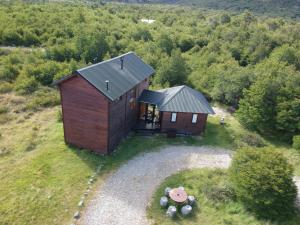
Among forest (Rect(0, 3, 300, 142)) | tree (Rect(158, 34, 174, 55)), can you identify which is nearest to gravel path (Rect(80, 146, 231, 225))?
forest (Rect(0, 3, 300, 142))

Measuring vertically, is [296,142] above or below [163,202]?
above

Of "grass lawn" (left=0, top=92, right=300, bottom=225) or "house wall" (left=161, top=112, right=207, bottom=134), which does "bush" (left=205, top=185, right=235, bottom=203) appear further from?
"house wall" (left=161, top=112, right=207, bottom=134)

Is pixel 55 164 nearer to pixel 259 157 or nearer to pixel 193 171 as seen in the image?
pixel 193 171

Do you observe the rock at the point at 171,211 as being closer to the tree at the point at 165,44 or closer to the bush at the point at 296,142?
the bush at the point at 296,142

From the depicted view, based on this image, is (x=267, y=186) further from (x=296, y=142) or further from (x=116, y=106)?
(x=116, y=106)

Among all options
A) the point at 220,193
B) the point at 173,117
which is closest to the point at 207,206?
the point at 220,193

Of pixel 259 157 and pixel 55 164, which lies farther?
pixel 55 164

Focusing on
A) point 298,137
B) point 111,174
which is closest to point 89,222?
point 111,174
